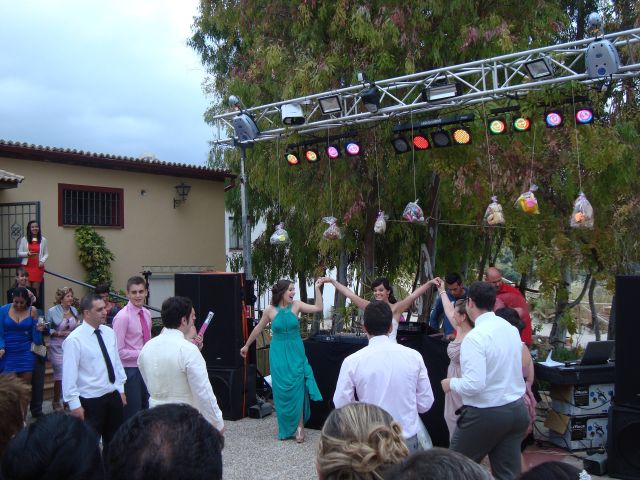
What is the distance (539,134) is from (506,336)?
7.58 meters

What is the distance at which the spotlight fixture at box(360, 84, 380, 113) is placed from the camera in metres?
9.18

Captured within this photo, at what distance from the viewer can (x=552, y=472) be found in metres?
1.79

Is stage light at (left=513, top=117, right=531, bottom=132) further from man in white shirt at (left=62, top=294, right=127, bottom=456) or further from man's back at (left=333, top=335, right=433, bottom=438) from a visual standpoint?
man in white shirt at (left=62, top=294, right=127, bottom=456)

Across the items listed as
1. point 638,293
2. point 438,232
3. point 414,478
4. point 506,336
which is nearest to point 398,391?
point 506,336

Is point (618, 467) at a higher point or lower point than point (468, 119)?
lower

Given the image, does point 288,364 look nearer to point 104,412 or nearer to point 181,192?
point 104,412

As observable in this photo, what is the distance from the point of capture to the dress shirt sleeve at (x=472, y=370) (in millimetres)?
4289

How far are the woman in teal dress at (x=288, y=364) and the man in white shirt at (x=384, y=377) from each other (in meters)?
3.34

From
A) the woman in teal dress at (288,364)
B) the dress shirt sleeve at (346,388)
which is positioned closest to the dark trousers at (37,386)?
the woman in teal dress at (288,364)

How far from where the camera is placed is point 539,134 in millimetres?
11289

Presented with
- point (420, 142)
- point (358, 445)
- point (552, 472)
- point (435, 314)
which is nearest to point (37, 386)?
point (435, 314)

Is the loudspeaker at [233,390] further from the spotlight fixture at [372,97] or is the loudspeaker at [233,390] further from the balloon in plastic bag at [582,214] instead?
the balloon in plastic bag at [582,214]

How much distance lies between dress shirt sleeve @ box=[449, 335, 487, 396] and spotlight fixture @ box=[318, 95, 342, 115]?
19.2ft

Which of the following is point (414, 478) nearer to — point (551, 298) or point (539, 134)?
point (539, 134)
